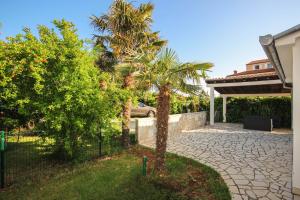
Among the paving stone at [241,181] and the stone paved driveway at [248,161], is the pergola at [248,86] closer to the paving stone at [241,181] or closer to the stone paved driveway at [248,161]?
the stone paved driveway at [248,161]

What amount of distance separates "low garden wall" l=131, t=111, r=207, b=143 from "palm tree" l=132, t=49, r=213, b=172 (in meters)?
3.73

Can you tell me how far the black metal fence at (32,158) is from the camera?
5035 mm

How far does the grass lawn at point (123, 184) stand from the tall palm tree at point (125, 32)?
8.40ft

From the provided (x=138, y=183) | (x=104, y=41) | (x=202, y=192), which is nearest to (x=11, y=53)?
(x=104, y=41)

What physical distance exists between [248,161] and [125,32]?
6671mm

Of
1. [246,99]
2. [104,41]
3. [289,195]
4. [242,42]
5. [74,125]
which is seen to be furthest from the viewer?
[246,99]

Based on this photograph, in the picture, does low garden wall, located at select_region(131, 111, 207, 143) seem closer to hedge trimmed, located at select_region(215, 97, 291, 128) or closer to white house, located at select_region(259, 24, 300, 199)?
hedge trimmed, located at select_region(215, 97, 291, 128)

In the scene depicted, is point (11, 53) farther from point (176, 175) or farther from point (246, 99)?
point (246, 99)

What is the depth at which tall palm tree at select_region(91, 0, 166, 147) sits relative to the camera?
7.11 m

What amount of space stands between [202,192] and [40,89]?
4730 millimetres

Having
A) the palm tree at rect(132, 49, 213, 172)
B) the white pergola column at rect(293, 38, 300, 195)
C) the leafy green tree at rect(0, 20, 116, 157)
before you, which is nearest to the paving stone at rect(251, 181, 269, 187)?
the white pergola column at rect(293, 38, 300, 195)

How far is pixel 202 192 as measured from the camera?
4.07 m

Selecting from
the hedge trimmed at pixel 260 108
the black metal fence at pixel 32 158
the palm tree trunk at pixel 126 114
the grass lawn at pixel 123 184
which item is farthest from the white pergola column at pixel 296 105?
the hedge trimmed at pixel 260 108

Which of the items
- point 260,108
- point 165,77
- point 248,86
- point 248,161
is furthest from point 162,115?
point 260,108
